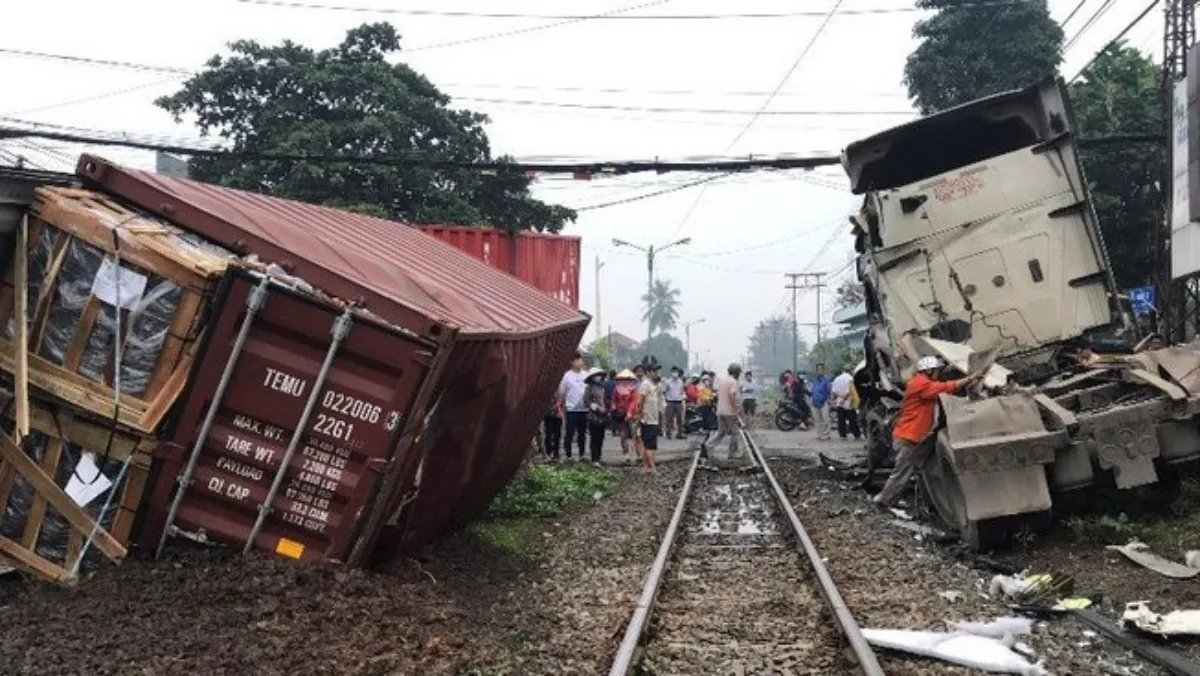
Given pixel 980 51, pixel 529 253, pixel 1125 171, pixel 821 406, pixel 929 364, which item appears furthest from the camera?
pixel 980 51

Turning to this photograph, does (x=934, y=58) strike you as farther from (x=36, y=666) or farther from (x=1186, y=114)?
(x=36, y=666)

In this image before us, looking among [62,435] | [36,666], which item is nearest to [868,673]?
[36,666]

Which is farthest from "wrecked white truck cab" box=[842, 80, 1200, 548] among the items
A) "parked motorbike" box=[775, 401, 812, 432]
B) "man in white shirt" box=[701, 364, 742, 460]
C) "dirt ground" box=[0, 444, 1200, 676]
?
"parked motorbike" box=[775, 401, 812, 432]

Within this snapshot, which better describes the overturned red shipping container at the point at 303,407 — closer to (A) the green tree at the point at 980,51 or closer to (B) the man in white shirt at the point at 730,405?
(B) the man in white shirt at the point at 730,405

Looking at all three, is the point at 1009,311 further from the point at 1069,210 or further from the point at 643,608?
the point at 643,608

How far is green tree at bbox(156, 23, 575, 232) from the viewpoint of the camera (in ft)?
84.8

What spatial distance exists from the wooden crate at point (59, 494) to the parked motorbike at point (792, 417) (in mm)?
27167

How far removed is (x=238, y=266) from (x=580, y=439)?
12.8 meters

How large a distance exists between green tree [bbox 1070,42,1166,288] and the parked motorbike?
9887 millimetres

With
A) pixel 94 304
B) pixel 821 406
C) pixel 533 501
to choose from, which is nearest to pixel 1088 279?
pixel 533 501

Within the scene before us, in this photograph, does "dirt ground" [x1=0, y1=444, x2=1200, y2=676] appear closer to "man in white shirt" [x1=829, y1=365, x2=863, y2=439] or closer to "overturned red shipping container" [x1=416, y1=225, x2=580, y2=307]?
"overturned red shipping container" [x1=416, y1=225, x2=580, y2=307]

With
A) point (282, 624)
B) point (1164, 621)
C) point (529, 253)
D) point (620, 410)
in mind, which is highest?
point (529, 253)

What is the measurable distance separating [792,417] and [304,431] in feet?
88.3

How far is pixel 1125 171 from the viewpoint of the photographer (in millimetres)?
23719
